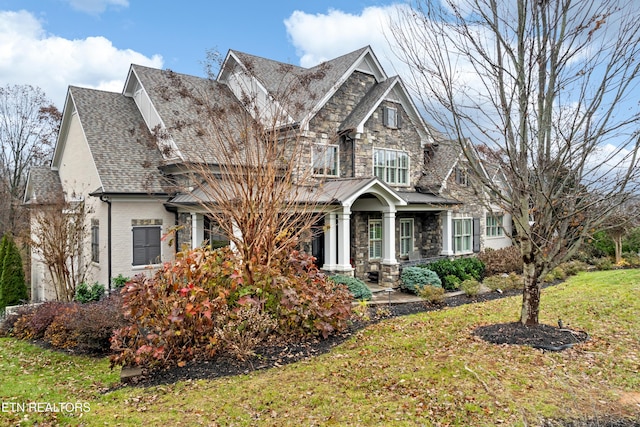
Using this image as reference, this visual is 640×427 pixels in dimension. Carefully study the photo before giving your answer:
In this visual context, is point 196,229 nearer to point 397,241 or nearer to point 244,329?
point 244,329

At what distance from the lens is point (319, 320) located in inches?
300

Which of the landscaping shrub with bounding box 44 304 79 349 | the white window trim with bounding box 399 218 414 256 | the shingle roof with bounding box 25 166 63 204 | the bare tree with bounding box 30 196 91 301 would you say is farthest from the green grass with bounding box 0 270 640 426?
the shingle roof with bounding box 25 166 63 204

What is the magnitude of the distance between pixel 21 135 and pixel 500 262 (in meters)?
32.5

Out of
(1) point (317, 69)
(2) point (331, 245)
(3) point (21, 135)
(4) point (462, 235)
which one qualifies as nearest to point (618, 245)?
(4) point (462, 235)

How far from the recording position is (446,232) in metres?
18.8

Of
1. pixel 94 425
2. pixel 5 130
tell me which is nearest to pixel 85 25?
pixel 94 425

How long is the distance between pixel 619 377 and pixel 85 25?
1654 cm

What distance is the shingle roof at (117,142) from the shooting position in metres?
13.9

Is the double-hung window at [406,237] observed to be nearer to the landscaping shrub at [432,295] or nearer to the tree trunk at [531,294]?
the landscaping shrub at [432,295]

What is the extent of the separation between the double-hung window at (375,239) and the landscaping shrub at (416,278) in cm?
191

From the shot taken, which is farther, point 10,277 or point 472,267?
point 472,267

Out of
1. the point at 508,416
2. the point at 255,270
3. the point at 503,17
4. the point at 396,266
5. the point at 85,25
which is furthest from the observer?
the point at 396,266

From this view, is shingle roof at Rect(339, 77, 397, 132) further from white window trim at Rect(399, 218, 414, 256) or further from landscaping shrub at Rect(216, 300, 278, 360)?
landscaping shrub at Rect(216, 300, 278, 360)

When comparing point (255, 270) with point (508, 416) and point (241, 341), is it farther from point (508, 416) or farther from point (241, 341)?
point (508, 416)
